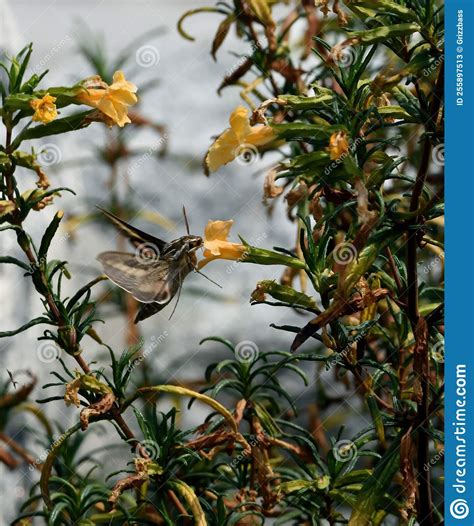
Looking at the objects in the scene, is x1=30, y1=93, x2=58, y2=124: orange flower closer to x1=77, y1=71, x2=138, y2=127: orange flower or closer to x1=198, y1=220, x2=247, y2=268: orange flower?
x1=77, y1=71, x2=138, y2=127: orange flower

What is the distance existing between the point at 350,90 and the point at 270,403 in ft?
2.19

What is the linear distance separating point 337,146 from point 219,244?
236 millimetres

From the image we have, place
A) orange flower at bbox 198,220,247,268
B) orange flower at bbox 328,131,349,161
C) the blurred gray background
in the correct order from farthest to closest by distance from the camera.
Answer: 1. the blurred gray background
2. orange flower at bbox 198,220,247,268
3. orange flower at bbox 328,131,349,161

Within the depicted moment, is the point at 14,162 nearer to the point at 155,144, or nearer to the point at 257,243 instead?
the point at 257,243

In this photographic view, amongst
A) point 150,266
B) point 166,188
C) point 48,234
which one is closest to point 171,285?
point 150,266

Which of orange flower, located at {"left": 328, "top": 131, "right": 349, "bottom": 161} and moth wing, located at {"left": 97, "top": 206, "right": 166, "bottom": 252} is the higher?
orange flower, located at {"left": 328, "top": 131, "right": 349, "bottom": 161}

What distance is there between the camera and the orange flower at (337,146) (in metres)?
1.25

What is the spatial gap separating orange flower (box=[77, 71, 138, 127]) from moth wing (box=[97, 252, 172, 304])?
7.8 inches

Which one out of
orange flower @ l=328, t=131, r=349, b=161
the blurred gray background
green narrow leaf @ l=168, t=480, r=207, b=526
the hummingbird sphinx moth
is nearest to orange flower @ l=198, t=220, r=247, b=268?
the hummingbird sphinx moth

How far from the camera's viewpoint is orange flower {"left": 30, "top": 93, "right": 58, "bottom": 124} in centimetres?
139

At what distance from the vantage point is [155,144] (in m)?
2.98

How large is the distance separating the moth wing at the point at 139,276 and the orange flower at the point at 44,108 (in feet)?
0.68

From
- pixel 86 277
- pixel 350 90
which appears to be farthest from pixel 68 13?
pixel 350 90

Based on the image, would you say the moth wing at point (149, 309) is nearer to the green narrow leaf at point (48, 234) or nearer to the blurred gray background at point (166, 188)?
the green narrow leaf at point (48, 234)
